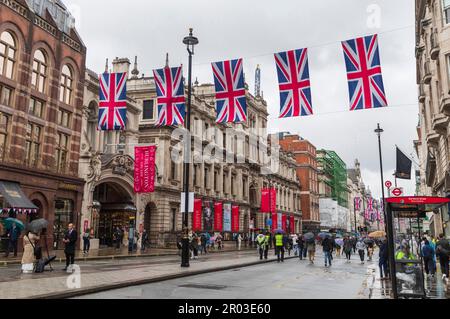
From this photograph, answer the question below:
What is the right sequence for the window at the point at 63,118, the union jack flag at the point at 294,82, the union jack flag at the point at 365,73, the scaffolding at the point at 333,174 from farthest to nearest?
the scaffolding at the point at 333,174
the window at the point at 63,118
the union jack flag at the point at 294,82
the union jack flag at the point at 365,73

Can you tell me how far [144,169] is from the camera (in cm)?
3619

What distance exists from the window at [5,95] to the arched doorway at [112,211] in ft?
41.3

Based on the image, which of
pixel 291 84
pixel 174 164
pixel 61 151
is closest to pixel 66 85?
pixel 61 151

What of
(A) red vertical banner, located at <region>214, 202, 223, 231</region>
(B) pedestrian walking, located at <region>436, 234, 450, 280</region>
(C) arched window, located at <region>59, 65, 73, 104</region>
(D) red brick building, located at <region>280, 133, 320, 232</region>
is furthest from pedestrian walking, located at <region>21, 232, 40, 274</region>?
(D) red brick building, located at <region>280, 133, 320, 232</region>

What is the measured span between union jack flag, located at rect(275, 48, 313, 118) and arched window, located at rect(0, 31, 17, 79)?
18.5 m

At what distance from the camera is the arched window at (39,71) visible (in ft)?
95.2

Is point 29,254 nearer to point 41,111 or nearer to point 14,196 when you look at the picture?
point 14,196

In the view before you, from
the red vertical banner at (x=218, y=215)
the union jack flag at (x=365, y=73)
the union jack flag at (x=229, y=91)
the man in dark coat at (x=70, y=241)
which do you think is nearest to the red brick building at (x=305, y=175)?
the red vertical banner at (x=218, y=215)

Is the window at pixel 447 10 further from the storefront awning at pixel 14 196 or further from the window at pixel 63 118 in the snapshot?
the window at pixel 63 118

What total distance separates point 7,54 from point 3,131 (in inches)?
195

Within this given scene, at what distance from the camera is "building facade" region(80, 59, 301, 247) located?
36656 mm

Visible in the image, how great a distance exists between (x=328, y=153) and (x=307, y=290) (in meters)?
99.4

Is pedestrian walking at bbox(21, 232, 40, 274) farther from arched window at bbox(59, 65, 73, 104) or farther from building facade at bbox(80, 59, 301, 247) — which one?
arched window at bbox(59, 65, 73, 104)

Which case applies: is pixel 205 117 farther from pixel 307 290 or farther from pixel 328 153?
pixel 328 153
